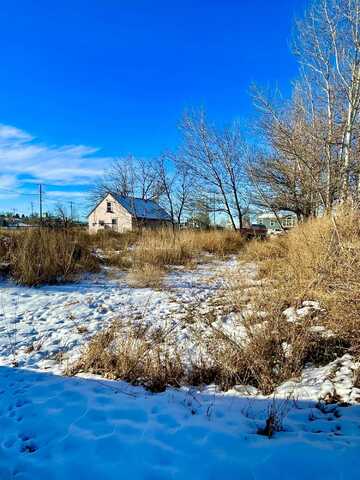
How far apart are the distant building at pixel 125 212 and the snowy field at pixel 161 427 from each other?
99.2 feet

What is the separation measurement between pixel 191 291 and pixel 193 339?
219 cm

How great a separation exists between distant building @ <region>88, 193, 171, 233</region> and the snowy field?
3024 cm

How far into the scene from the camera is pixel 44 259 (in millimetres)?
6297

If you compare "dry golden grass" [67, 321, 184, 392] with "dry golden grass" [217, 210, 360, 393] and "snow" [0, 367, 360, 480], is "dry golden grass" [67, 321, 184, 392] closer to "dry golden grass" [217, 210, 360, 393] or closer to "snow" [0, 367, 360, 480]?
"snow" [0, 367, 360, 480]

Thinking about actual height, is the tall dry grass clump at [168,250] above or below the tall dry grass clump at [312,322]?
above

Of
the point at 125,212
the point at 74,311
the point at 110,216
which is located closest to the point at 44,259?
the point at 74,311

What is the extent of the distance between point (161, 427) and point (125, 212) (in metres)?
32.8

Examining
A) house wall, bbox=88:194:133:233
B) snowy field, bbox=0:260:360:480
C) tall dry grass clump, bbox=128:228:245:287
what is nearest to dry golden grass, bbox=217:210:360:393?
snowy field, bbox=0:260:360:480

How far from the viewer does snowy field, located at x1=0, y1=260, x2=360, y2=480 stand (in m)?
1.59

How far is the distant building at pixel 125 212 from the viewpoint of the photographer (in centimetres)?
3359

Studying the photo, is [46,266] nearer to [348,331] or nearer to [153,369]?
[153,369]

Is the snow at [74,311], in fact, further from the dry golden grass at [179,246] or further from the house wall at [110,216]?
the house wall at [110,216]

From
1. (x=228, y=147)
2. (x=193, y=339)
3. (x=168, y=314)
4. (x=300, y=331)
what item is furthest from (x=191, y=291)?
(x=228, y=147)

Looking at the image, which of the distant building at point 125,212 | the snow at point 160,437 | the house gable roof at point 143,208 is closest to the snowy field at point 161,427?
the snow at point 160,437
